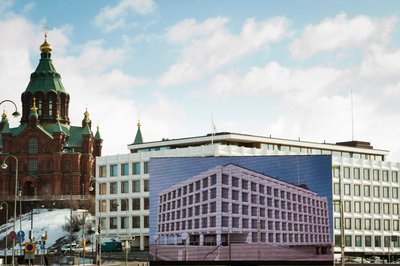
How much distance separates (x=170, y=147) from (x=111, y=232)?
54.9ft

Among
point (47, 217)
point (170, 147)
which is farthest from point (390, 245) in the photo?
point (47, 217)

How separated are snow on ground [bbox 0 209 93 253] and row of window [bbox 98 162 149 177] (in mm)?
16783

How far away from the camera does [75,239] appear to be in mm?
144625

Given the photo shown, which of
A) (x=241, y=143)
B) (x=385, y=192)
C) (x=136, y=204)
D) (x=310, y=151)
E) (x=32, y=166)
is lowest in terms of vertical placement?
(x=136, y=204)

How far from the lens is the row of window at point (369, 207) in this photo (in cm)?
12756

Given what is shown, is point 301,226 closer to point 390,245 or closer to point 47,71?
point 390,245

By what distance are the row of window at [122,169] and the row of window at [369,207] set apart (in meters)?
28.6

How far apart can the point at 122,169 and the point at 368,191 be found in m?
36.3

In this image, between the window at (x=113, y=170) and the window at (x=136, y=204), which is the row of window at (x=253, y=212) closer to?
the window at (x=136, y=204)

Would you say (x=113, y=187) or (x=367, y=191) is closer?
(x=367, y=191)

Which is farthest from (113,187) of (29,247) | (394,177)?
(29,247)

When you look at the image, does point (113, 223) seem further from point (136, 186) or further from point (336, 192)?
point (336, 192)

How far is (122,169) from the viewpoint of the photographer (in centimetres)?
13162

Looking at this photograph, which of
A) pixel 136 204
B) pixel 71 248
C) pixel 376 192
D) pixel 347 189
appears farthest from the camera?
pixel 376 192
